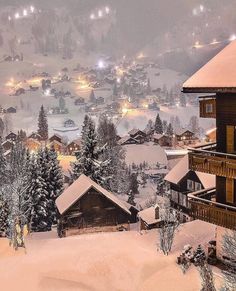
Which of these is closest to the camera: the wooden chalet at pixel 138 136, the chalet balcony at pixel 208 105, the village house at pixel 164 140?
the chalet balcony at pixel 208 105

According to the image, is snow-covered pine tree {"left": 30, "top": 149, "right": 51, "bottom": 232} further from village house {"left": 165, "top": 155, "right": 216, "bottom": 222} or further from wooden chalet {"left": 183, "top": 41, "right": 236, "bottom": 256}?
wooden chalet {"left": 183, "top": 41, "right": 236, "bottom": 256}

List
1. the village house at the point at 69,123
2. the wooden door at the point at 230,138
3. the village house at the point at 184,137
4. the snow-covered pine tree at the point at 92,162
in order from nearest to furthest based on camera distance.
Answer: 1. the wooden door at the point at 230,138
2. the snow-covered pine tree at the point at 92,162
3. the village house at the point at 184,137
4. the village house at the point at 69,123

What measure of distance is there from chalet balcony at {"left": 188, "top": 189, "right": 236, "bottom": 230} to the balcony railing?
1762mm

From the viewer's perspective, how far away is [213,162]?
2555 centimetres

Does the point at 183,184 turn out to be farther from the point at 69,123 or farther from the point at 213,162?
the point at 69,123

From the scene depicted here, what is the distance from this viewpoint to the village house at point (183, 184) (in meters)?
47.6

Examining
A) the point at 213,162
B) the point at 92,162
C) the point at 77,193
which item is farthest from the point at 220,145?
the point at 92,162

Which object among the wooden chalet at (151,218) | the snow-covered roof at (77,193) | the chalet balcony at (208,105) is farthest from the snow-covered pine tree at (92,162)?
the chalet balcony at (208,105)

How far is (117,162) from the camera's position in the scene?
94875 millimetres

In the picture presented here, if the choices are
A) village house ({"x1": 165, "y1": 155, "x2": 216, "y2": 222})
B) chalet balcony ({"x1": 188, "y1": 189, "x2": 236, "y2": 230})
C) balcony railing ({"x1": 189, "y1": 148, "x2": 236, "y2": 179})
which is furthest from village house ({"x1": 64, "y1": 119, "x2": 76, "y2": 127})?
balcony railing ({"x1": 189, "y1": 148, "x2": 236, "y2": 179})

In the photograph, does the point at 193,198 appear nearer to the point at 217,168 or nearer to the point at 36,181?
the point at 217,168

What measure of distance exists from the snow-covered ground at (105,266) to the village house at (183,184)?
920 centimetres

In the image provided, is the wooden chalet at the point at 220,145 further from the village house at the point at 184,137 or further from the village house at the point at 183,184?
the village house at the point at 184,137

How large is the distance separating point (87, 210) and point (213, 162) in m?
23.9
